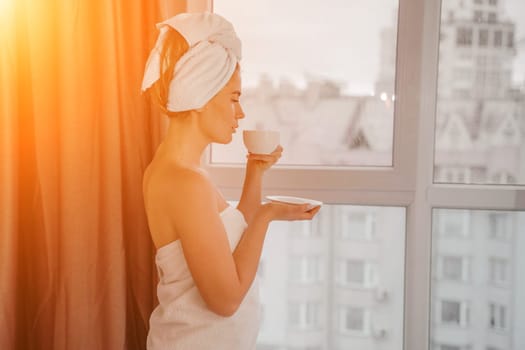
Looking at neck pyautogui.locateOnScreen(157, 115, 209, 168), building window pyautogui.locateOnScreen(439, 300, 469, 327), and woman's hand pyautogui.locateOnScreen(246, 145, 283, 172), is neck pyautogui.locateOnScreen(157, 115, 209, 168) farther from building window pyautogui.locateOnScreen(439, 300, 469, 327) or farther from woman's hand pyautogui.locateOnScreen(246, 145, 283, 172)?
building window pyautogui.locateOnScreen(439, 300, 469, 327)

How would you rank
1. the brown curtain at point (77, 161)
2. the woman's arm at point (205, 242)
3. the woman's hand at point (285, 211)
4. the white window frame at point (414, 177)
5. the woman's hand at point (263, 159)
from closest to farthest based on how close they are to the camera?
1. the woman's arm at point (205, 242)
2. the woman's hand at point (285, 211)
3. the woman's hand at point (263, 159)
4. the brown curtain at point (77, 161)
5. the white window frame at point (414, 177)

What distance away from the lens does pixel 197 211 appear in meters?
0.98

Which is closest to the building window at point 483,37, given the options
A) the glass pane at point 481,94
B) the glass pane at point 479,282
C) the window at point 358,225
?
the glass pane at point 481,94

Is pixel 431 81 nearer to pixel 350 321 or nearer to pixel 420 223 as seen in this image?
pixel 420 223

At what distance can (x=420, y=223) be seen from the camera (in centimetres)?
168

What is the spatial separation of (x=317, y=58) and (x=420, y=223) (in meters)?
0.70

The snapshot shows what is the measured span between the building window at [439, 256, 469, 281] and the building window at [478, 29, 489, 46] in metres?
0.78

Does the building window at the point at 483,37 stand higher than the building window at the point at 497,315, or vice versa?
the building window at the point at 483,37

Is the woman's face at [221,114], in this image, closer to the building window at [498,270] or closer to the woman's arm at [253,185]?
the woman's arm at [253,185]

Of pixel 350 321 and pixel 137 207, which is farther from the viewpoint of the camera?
pixel 350 321

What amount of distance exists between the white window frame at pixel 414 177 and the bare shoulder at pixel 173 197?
68 centimetres

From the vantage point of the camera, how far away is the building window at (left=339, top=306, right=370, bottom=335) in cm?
178

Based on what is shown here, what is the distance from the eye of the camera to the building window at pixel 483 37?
1.68 m

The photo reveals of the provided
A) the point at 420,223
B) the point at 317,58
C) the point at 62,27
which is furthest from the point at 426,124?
the point at 62,27
